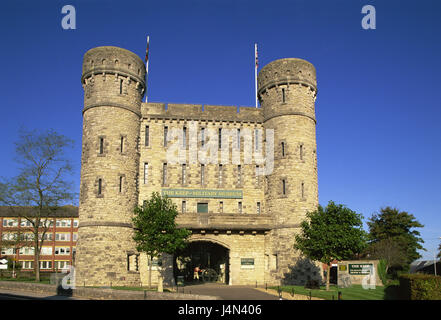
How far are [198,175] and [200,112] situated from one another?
5.69m

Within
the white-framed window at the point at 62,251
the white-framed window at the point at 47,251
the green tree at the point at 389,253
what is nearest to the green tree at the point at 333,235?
the green tree at the point at 389,253

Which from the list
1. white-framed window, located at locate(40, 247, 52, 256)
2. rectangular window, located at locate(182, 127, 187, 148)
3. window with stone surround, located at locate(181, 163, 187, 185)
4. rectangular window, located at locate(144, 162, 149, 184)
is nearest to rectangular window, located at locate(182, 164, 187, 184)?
window with stone surround, located at locate(181, 163, 187, 185)

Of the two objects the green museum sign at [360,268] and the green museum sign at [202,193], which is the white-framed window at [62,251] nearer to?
the green museum sign at [202,193]

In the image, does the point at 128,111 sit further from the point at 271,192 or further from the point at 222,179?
the point at 271,192

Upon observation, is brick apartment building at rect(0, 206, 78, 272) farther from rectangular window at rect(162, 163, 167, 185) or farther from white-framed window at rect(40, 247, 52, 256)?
rectangular window at rect(162, 163, 167, 185)

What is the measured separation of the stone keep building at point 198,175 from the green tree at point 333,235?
412 centimetres

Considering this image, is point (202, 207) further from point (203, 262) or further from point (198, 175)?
point (203, 262)

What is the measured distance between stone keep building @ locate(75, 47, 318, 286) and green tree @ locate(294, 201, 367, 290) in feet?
13.5

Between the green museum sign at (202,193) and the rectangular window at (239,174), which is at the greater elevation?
the rectangular window at (239,174)

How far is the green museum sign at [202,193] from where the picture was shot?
3528cm

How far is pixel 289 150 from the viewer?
35000mm

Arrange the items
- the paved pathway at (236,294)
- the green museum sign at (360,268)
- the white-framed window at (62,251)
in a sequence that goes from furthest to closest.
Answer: the white-framed window at (62,251) → the green museum sign at (360,268) → the paved pathway at (236,294)

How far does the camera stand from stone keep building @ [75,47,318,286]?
105 ft
